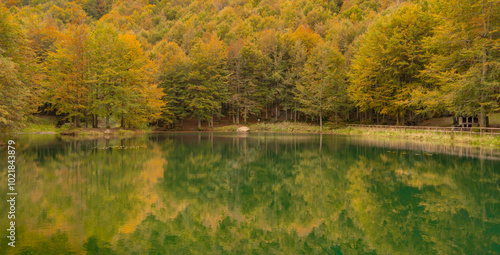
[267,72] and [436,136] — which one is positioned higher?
[267,72]

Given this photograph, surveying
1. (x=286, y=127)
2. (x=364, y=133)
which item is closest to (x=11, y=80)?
(x=364, y=133)

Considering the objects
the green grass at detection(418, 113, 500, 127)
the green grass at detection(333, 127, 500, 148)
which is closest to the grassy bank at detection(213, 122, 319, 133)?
the green grass at detection(333, 127, 500, 148)

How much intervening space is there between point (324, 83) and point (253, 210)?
42435 millimetres

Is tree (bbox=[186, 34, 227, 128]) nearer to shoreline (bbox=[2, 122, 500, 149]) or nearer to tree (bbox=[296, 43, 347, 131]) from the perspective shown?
shoreline (bbox=[2, 122, 500, 149])

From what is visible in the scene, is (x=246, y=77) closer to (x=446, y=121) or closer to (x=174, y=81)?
(x=174, y=81)

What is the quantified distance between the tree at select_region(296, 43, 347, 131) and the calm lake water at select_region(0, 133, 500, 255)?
34276 millimetres

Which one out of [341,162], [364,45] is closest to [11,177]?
[341,162]

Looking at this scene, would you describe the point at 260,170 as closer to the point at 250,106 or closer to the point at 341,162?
the point at 341,162

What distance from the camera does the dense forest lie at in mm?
24828

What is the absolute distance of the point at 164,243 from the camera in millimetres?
4895

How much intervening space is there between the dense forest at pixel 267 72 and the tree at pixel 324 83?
0.21 meters

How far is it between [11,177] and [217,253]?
8.88m

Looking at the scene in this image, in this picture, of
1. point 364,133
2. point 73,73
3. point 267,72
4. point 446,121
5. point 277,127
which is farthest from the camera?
point 267,72

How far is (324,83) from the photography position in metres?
46.5
